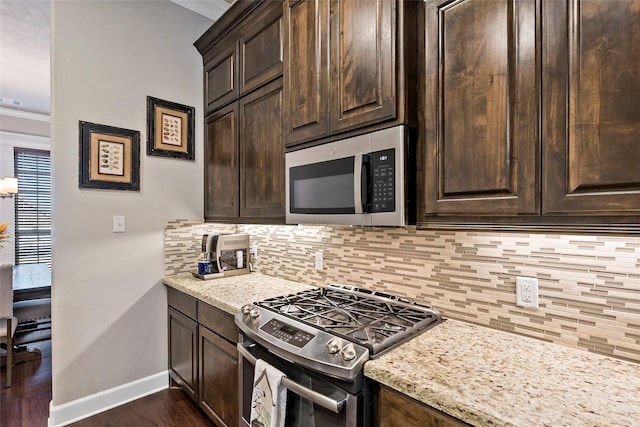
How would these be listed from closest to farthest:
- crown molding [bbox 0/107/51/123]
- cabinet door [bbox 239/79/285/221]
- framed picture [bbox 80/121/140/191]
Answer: cabinet door [bbox 239/79/285/221], framed picture [bbox 80/121/140/191], crown molding [bbox 0/107/51/123]

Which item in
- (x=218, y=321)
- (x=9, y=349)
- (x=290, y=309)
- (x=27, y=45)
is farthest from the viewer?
(x=27, y=45)

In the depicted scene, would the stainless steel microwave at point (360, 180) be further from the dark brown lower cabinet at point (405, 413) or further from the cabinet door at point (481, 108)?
the dark brown lower cabinet at point (405, 413)

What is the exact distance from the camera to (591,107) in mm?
855

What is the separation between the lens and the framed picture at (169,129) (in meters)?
2.45

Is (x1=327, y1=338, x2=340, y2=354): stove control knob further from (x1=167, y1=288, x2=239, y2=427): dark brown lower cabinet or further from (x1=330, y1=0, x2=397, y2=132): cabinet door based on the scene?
(x1=330, y1=0, x2=397, y2=132): cabinet door

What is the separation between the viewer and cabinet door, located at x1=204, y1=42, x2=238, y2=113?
2281mm

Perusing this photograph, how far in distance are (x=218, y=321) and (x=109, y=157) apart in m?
1.40

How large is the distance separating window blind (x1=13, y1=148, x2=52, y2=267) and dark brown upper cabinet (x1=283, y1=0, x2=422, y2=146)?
17.5 ft

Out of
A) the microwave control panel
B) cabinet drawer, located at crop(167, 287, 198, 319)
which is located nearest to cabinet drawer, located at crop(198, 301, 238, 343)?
cabinet drawer, located at crop(167, 287, 198, 319)

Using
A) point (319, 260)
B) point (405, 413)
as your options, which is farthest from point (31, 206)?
point (405, 413)

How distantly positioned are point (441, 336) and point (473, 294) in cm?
26

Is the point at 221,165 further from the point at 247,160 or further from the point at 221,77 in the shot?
the point at 221,77

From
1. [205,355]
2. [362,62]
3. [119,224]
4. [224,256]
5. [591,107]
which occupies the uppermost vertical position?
[362,62]

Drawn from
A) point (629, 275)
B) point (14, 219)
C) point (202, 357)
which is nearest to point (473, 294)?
point (629, 275)
